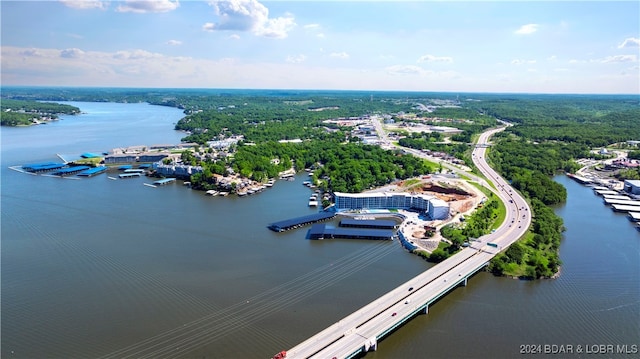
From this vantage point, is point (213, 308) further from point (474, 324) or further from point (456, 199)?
point (456, 199)

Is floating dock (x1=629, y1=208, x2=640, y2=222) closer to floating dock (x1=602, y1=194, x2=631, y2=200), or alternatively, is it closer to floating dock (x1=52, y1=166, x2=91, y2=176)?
floating dock (x1=602, y1=194, x2=631, y2=200)

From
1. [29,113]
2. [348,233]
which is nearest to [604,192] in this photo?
[348,233]

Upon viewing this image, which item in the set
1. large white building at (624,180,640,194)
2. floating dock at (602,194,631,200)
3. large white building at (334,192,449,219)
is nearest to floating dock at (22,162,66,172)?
large white building at (334,192,449,219)

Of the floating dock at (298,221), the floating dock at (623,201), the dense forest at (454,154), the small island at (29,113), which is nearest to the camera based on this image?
the dense forest at (454,154)

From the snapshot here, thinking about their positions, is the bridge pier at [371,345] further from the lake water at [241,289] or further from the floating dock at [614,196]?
the floating dock at [614,196]

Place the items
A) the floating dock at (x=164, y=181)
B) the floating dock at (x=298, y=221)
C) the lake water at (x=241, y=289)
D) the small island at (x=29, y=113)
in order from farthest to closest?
1. the small island at (x=29, y=113)
2. the floating dock at (x=164, y=181)
3. the floating dock at (x=298, y=221)
4. the lake water at (x=241, y=289)

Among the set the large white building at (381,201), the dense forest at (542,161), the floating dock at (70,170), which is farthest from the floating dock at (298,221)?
the floating dock at (70,170)
